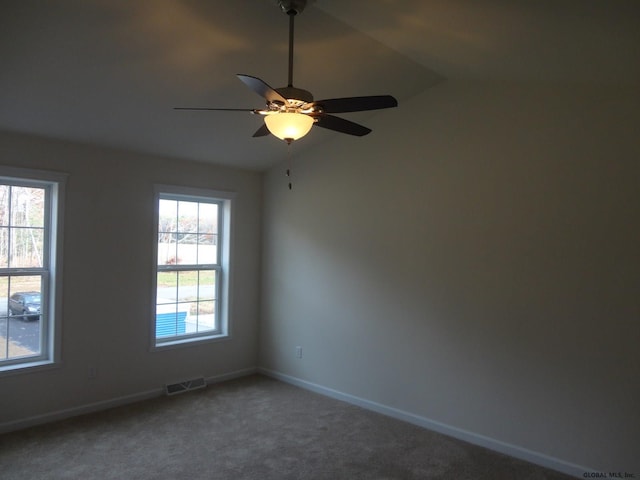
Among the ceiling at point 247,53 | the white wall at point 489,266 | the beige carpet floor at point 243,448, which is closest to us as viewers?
the ceiling at point 247,53

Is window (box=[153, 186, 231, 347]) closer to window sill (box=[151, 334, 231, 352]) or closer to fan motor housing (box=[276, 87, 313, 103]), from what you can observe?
window sill (box=[151, 334, 231, 352])

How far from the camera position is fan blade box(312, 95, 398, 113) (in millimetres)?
2111

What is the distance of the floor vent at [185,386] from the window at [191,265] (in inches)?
16.5

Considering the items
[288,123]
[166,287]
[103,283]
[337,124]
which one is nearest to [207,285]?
[166,287]

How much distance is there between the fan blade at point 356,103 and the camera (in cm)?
211

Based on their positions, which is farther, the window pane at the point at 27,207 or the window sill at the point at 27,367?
the window pane at the point at 27,207

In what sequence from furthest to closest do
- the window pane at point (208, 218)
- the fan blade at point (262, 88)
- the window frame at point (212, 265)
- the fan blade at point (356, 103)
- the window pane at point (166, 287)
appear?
the window pane at point (208, 218) < the window pane at point (166, 287) < the window frame at point (212, 265) < the fan blade at point (356, 103) < the fan blade at point (262, 88)

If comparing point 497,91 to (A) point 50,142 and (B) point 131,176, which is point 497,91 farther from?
(A) point 50,142

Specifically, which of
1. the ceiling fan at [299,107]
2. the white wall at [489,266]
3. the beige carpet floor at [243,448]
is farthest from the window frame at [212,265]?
the ceiling fan at [299,107]

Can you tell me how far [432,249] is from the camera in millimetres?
3895

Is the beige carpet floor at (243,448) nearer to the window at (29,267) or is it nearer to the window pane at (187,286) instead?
the window at (29,267)

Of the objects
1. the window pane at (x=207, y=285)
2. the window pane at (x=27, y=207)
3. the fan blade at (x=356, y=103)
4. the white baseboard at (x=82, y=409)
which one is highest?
the fan blade at (x=356, y=103)

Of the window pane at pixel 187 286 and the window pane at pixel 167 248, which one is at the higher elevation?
the window pane at pixel 167 248

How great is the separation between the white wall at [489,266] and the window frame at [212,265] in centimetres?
88
